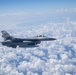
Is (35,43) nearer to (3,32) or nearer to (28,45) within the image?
(28,45)

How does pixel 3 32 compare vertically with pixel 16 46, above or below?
above

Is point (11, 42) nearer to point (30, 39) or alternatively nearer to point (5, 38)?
point (5, 38)

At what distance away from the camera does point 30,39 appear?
5753 centimetres

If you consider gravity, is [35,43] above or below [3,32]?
below

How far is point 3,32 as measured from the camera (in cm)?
5650

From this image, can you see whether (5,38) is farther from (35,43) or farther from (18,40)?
(35,43)

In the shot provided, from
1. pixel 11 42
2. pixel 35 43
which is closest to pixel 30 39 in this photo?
pixel 35 43

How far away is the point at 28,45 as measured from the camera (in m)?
56.8

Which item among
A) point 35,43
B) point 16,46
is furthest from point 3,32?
point 35,43

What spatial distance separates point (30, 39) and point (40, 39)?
10.8ft

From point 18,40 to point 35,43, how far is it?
18.3 feet

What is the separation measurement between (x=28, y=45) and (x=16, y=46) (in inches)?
153

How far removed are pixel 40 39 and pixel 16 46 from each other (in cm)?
805

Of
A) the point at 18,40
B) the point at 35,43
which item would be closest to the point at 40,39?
the point at 35,43
